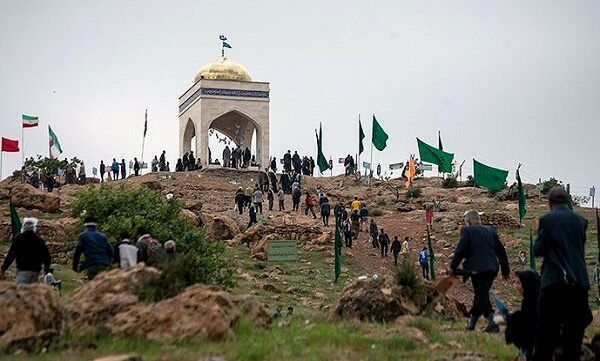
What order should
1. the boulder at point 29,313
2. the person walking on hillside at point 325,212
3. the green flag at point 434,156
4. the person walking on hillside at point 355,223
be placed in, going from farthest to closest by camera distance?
the green flag at point 434,156 < the person walking on hillside at point 325,212 < the person walking on hillside at point 355,223 < the boulder at point 29,313

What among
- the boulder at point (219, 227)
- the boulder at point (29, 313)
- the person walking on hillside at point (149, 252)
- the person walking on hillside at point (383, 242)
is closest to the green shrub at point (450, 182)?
the boulder at point (219, 227)

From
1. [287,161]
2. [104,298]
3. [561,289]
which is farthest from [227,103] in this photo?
[561,289]

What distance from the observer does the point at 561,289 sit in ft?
21.7

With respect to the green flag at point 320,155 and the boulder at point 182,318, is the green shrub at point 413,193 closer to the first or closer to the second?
the green flag at point 320,155

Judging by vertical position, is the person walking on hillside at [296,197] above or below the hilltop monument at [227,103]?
below

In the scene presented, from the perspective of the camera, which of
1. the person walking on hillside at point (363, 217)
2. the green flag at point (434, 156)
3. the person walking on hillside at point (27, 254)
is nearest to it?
the person walking on hillside at point (27, 254)

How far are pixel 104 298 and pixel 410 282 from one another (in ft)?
12.0

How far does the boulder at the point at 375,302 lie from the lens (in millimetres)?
9812

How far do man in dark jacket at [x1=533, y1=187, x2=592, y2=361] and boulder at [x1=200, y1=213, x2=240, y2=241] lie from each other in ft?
72.5

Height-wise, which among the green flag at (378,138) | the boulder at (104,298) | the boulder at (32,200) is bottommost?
the boulder at (104,298)

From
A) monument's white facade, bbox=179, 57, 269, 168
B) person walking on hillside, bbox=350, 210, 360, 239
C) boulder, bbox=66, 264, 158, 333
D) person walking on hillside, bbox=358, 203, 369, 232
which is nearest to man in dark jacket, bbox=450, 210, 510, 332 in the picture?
boulder, bbox=66, 264, 158, 333

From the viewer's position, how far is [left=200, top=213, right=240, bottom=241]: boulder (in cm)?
2862

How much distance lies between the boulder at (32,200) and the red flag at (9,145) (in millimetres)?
9762

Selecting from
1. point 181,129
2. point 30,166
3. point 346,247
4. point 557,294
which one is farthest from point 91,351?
point 181,129
